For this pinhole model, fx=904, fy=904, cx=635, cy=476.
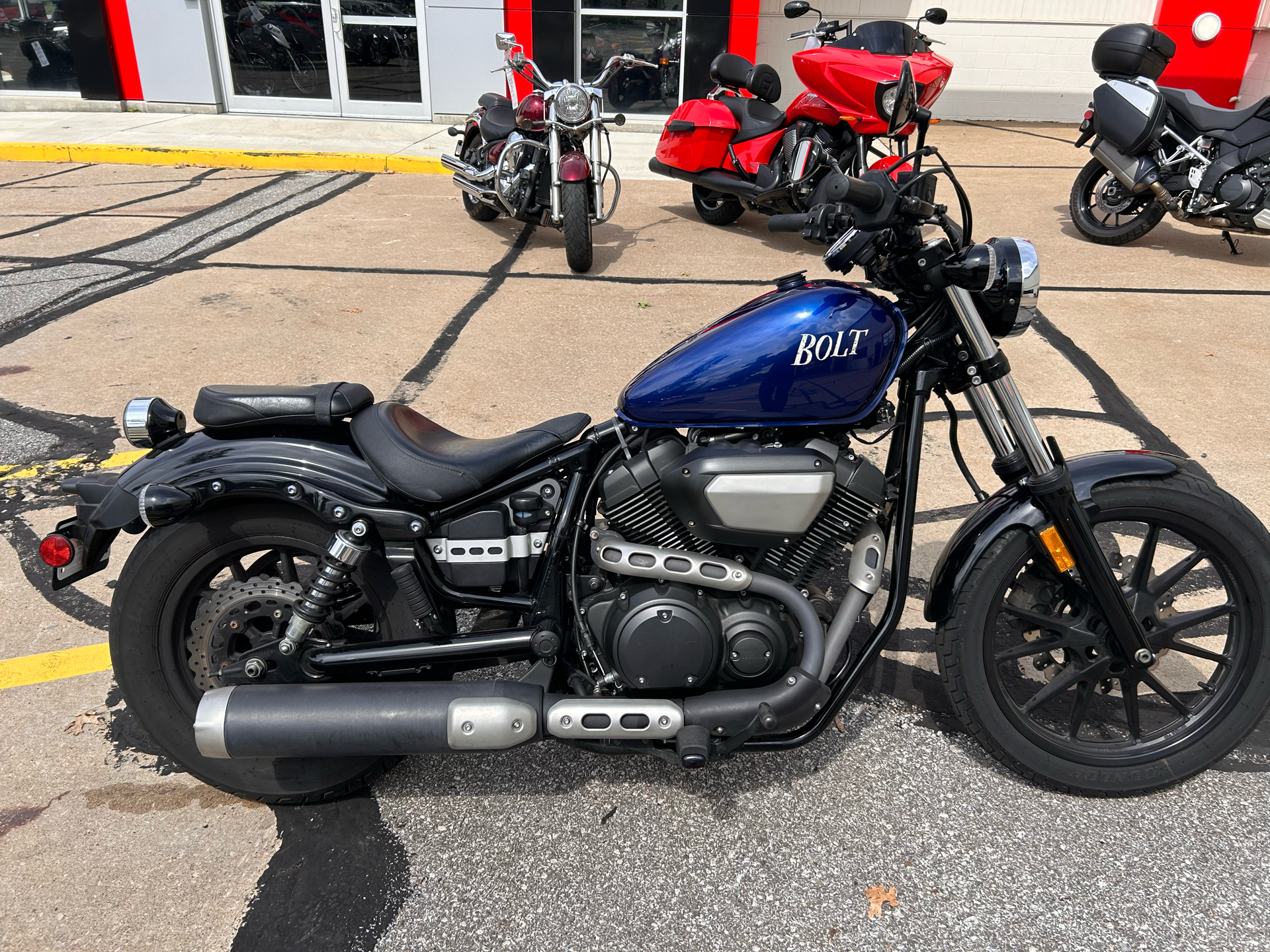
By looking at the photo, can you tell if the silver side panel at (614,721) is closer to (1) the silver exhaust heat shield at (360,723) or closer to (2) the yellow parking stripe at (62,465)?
(1) the silver exhaust heat shield at (360,723)

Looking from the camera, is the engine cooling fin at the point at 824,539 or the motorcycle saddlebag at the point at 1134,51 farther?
the motorcycle saddlebag at the point at 1134,51

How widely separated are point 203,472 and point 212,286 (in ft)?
15.7

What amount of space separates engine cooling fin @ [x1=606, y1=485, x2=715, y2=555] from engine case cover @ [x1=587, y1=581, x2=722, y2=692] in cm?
11

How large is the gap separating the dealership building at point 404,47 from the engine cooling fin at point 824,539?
11149mm

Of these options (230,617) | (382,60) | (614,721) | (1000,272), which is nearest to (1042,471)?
(1000,272)

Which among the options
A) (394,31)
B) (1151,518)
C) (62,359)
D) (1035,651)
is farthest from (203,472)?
(394,31)

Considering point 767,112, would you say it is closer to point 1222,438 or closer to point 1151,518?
point 1222,438

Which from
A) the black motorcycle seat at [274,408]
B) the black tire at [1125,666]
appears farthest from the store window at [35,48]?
the black tire at [1125,666]

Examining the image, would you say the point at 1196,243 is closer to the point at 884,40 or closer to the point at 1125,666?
the point at 884,40

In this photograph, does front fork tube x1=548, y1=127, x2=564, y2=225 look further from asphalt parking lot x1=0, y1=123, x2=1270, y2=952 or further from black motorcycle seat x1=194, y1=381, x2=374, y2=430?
black motorcycle seat x1=194, y1=381, x2=374, y2=430

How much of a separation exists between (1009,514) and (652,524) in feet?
2.95

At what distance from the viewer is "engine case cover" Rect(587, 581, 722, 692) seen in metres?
2.19

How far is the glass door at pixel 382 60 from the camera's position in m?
12.1

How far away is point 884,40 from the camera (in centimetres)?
668
